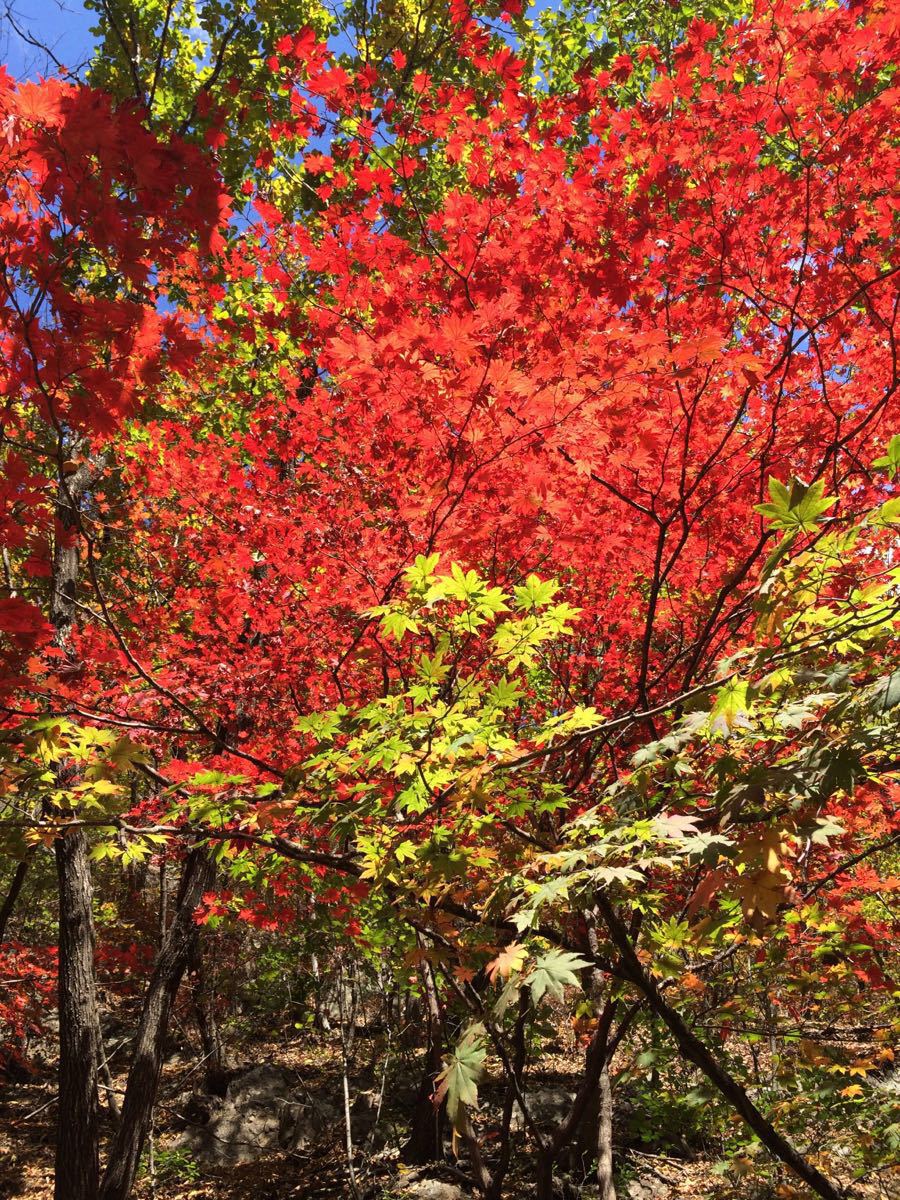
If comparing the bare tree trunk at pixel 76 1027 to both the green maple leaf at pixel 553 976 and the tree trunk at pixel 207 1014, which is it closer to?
the green maple leaf at pixel 553 976

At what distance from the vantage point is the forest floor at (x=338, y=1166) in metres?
7.71

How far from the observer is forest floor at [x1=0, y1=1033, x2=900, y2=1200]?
25.3 ft

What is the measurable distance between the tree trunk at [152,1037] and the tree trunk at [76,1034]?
49 centimetres

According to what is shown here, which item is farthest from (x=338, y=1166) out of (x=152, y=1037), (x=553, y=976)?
(x=553, y=976)

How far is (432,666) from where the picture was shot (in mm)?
2988

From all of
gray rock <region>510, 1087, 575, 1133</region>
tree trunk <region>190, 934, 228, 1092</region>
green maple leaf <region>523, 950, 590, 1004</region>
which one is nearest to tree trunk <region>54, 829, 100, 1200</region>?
green maple leaf <region>523, 950, 590, 1004</region>

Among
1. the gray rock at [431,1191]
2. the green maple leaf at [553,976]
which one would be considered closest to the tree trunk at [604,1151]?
the gray rock at [431,1191]

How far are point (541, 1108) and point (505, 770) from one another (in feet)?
34.0

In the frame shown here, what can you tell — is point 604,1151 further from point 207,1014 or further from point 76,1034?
point 207,1014

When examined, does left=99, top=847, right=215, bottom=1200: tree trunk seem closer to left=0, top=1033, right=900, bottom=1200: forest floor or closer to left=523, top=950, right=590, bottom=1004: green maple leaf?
left=0, top=1033, right=900, bottom=1200: forest floor

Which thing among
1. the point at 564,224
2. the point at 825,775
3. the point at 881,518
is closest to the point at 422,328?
the point at 564,224

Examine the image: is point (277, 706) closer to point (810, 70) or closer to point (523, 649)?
point (523, 649)

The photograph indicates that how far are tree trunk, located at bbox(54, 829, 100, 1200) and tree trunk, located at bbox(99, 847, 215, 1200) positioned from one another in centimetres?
49

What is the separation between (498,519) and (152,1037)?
7077 millimetres
